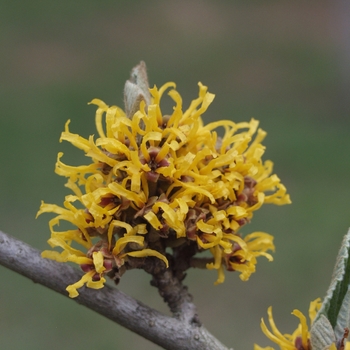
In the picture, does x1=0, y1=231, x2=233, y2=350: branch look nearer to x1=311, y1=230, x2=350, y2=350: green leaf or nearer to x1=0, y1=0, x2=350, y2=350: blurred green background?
x1=311, y1=230, x2=350, y2=350: green leaf

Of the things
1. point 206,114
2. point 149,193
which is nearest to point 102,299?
point 149,193

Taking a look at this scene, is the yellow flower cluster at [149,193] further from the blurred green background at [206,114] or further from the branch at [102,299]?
the blurred green background at [206,114]

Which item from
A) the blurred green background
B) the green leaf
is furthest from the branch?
the blurred green background

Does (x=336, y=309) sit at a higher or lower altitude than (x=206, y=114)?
lower

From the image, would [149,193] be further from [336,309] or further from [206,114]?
[206,114]

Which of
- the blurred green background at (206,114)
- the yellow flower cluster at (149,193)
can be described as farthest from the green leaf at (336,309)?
the blurred green background at (206,114)

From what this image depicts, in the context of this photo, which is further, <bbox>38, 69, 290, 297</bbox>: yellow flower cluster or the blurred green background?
the blurred green background
